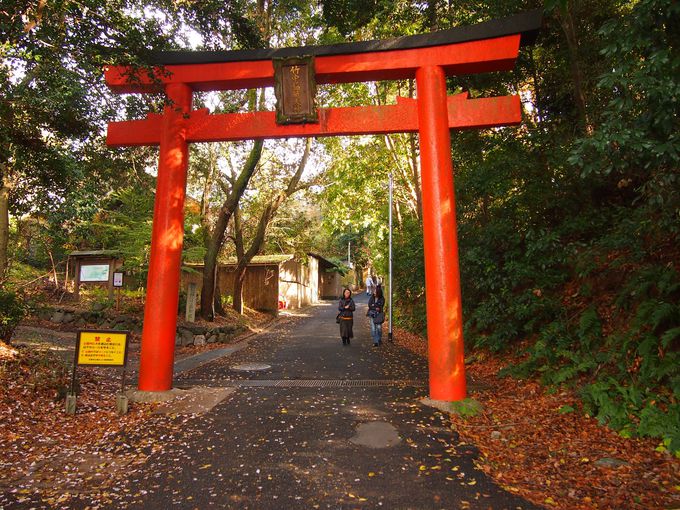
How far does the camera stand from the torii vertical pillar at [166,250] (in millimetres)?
6789

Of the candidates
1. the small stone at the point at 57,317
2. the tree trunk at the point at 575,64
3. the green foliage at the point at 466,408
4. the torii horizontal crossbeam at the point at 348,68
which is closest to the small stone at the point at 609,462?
the green foliage at the point at 466,408

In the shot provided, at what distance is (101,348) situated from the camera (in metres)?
6.16

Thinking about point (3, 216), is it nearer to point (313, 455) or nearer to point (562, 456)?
point (313, 455)

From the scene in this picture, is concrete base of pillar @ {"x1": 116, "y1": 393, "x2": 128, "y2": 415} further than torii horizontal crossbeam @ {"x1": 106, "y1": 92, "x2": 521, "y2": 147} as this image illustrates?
No

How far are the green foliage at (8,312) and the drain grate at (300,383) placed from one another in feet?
10.8

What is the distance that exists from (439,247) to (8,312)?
25.8ft

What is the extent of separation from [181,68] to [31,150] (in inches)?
130

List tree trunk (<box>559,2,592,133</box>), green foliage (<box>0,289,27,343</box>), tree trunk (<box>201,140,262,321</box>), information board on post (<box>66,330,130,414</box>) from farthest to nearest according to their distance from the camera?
tree trunk (<box>201,140,262,321</box>), tree trunk (<box>559,2,592,133</box>), green foliage (<box>0,289,27,343</box>), information board on post (<box>66,330,130,414</box>)

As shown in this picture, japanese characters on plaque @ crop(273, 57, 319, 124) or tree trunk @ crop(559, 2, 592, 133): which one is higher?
tree trunk @ crop(559, 2, 592, 133)

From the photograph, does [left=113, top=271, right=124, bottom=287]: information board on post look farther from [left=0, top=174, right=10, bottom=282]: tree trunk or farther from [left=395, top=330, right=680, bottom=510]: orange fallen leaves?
[left=395, top=330, right=680, bottom=510]: orange fallen leaves

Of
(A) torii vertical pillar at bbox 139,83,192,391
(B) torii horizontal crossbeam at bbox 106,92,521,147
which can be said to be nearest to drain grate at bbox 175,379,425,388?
(A) torii vertical pillar at bbox 139,83,192,391

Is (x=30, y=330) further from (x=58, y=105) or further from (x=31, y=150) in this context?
(x=58, y=105)

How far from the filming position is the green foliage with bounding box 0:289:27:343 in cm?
788

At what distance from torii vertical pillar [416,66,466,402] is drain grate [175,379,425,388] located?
1.38 meters
